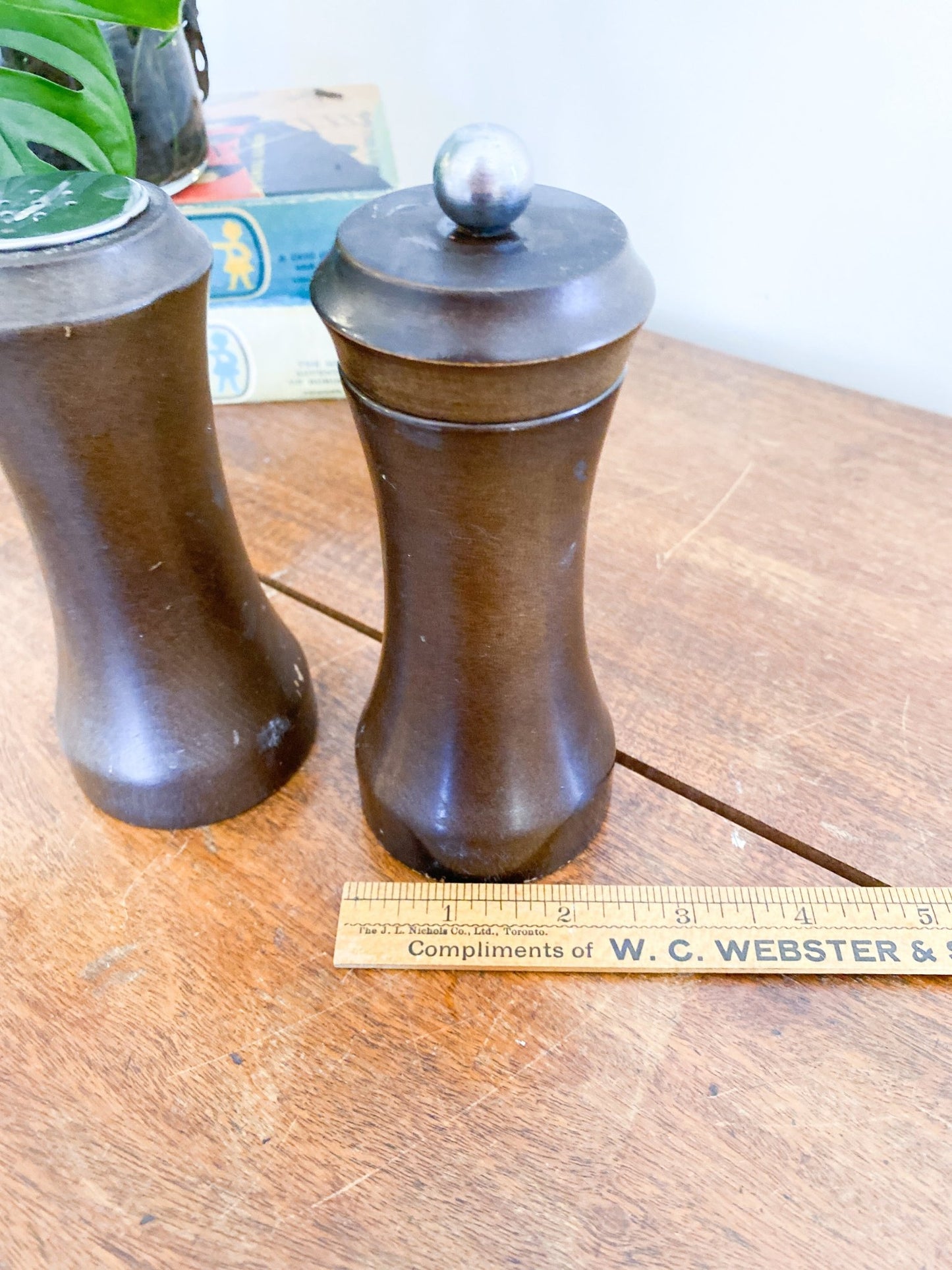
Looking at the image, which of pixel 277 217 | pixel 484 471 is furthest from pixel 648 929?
pixel 277 217

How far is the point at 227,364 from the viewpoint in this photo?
29.7 inches

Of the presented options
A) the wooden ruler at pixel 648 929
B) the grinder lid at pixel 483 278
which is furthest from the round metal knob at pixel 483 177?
the wooden ruler at pixel 648 929

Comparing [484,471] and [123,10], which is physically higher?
[123,10]

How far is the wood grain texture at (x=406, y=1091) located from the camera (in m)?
0.33

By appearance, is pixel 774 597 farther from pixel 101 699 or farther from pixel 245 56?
pixel 245 56

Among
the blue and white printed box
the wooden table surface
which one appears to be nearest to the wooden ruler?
the wooden table surface

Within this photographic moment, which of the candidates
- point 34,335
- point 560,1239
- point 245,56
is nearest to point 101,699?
point 34,335

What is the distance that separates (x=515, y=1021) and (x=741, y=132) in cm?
68

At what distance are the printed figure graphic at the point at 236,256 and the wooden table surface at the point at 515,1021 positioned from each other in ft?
0.84

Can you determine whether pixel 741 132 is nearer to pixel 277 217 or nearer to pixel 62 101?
pixel 277 217

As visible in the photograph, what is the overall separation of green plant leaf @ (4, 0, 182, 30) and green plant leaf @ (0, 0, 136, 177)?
1.4 inches

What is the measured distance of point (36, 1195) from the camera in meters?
0.34

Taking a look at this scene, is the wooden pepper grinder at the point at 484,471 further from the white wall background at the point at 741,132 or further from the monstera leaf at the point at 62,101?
the white wall background at the point at 741,132

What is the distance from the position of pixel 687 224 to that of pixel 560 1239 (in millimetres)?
750
